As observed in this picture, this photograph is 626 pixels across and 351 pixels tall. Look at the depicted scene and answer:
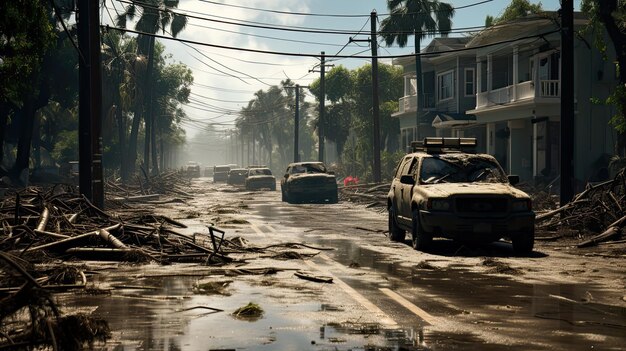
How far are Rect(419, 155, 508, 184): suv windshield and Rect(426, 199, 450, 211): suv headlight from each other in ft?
4.08

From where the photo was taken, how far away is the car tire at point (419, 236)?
1638 centimetres

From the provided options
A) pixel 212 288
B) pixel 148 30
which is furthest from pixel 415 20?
pixel 212 288

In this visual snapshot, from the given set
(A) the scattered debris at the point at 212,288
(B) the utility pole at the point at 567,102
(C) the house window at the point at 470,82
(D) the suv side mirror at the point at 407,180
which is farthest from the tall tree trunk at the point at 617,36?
(C) the house window at the point at 470,82

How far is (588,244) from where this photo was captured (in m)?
17.4

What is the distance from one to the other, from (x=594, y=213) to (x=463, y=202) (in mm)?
5456

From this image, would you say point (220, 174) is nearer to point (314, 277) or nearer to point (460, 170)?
point (460, 170)

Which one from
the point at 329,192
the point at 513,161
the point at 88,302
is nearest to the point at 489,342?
the point at 88,302

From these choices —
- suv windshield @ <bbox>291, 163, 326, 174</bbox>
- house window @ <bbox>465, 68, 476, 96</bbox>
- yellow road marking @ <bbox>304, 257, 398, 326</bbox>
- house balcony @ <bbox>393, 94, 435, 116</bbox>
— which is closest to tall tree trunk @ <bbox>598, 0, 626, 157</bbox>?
suv windshield @ <bbox>291, 163, 326, 174</bbox>

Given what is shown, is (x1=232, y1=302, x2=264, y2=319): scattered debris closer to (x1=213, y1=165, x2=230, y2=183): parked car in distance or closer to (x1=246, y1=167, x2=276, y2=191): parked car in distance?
(x1=246, y1=167, x2=276, y2=191): parked car in distance

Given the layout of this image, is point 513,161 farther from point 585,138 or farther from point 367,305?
point 367,305

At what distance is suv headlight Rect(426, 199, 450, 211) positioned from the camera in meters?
16.0

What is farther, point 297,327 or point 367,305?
point 367,305

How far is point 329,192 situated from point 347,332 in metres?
31.3

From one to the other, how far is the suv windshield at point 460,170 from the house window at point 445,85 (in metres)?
38.0
